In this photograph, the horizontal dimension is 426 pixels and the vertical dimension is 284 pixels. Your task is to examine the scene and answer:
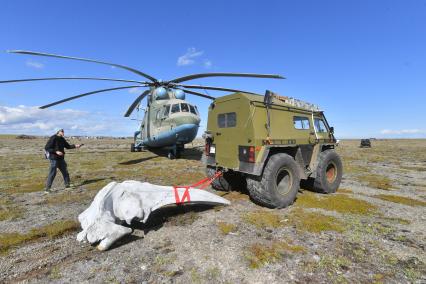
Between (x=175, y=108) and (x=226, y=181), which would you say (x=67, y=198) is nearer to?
(x=226, y=181)

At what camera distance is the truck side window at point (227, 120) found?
6.61 meters

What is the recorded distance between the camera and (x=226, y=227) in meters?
4.87

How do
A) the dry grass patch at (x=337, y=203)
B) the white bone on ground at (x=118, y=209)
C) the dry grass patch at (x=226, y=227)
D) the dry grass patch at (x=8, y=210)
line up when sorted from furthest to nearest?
the dry grass patch at (x=337, y=203)
the dry grass patch at (x=8, y=210)
the dry grass patch at (x=226, y=227)
the white bone on ground at (x=118, y=209)

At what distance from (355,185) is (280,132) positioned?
15.8 feet

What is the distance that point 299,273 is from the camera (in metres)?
3.32

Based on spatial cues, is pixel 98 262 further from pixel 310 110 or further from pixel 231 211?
pixel 310 110

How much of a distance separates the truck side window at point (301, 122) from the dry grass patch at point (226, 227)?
3745 millimetres

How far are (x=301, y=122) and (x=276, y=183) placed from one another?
2.45 m

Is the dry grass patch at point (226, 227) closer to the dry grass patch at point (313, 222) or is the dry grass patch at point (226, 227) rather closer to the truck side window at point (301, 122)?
the dry grass patch at point (313, 222)

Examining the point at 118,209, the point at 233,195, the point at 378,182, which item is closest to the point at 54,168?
the point at 118,209

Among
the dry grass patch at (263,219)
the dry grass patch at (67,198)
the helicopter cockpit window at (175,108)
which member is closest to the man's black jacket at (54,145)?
the dry grass patch at (67,198)

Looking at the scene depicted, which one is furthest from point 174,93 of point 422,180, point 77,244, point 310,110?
point 422,180

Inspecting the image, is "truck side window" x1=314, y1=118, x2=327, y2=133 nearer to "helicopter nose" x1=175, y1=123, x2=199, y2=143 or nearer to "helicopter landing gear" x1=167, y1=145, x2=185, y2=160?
"helicopter nose" x1=175, y1=123, x2=199, y2=143

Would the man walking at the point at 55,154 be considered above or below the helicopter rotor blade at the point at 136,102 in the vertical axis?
below
